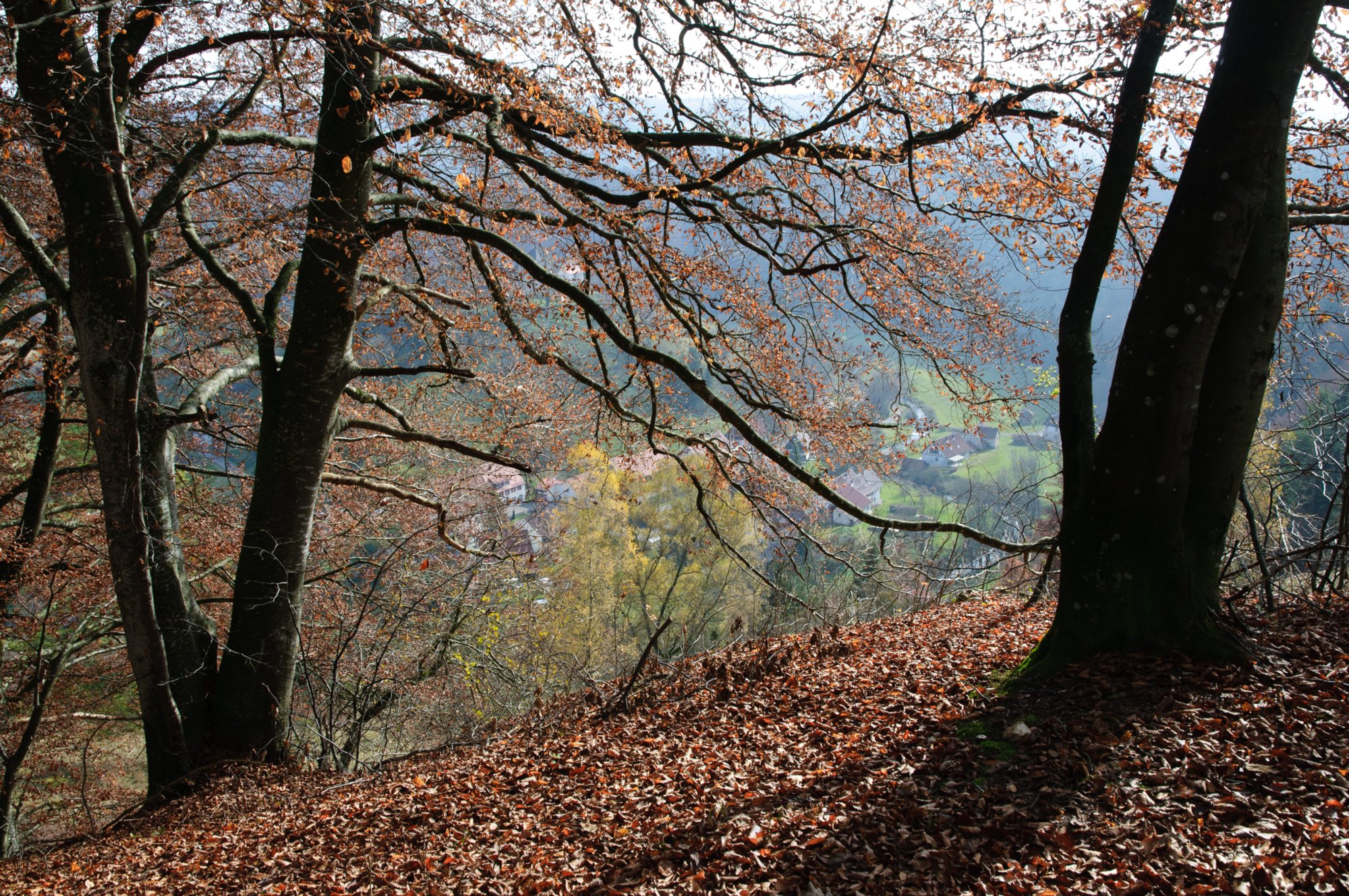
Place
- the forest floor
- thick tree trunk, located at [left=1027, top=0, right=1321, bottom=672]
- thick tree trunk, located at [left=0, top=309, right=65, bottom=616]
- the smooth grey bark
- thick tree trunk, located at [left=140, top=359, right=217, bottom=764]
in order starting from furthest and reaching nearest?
thick tree trunk, located at [left=0, top=309, right=65, bottom=616] < thick tree trunk, located at [left=140, top=359, right=217, bottom=764] < the smooth grey bark < thick tree trunk, located at [left=1027, top=0, right=1321, bottom=672] < the forest floor

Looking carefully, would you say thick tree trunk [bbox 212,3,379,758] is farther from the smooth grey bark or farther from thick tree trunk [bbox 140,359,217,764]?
the smooth grey bark

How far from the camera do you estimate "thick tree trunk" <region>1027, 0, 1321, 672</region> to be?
364 cm

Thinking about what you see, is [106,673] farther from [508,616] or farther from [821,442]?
[821,442]

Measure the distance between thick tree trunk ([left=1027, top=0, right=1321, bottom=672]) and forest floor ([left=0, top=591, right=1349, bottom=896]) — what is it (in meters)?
0.34

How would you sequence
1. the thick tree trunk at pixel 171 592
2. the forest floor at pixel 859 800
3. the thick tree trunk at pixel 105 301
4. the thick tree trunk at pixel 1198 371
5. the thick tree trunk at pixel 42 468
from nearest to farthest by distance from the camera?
the forest floor at pixel 859 800 < the thick tree trunk at pixel 1198 371 < the thick tree trunk at pixel 105 301 < the thick tree trunk at pixel 171 592 < the thick tree trunk at pixel 42 468

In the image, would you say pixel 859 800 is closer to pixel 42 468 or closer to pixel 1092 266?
pixel 1092 266

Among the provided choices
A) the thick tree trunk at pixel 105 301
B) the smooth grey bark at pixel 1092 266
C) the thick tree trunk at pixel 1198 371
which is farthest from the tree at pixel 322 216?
the thick tree trunk at pixel 1198 371

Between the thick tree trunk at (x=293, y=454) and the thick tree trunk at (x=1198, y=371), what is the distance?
203 inches

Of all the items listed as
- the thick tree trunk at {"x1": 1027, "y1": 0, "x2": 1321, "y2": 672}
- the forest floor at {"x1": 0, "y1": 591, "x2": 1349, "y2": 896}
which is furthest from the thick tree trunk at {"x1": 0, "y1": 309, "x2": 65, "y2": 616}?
the thick tree trunk at {"x1": 1027, "y1": 0, "x2": 1321, "y2": 672}

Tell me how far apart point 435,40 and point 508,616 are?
10673 mm

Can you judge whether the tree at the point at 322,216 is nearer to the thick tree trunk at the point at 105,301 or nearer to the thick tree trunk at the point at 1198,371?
the thick tree trunk at the point at 105,301

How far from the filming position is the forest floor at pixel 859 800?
2.66 meters

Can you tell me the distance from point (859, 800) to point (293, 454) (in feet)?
16.1

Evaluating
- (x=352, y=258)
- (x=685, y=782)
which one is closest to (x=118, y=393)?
(x=352, y=258)
